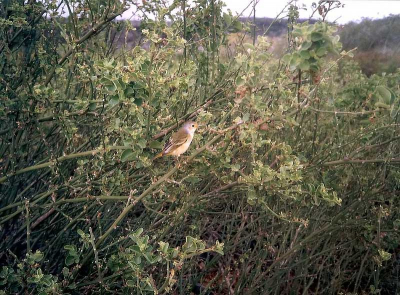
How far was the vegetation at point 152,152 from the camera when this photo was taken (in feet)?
5.56

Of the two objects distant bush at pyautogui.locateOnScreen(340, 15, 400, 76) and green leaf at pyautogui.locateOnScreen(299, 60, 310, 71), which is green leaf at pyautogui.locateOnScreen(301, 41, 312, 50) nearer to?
green leaf at pyautogui.locateOnScreen(299, 60, 310, 71)

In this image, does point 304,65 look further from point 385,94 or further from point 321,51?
point 385,94

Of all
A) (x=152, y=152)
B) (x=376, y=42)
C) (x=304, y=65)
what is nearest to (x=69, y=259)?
(x=152, y=152)

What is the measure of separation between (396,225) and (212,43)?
1713 millimetres

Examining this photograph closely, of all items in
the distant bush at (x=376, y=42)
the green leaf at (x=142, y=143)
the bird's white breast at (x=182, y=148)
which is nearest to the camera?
the green leaf at (x=142, y=143)

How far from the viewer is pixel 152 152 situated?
6.57 ft

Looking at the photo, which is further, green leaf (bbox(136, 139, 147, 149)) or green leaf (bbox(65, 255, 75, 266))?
green leaf (bbox(65, 255, 75, 266))

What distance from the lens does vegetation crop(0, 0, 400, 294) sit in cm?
169

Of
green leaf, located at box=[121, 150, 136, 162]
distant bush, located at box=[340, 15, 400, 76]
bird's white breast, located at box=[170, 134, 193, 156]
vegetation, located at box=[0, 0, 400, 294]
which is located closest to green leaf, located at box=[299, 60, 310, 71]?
vegetation, located at box=[0, 0, 400, 294]

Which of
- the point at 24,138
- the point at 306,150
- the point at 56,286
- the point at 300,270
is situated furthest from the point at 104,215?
the point at 306,150

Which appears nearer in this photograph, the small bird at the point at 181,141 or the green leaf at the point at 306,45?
the green leaf at the point at 306,45

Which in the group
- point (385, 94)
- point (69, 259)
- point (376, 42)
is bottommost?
Result: point (69, 259)

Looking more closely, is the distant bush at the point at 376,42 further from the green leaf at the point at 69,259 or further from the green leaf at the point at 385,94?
the green leaf at the point at 69,259

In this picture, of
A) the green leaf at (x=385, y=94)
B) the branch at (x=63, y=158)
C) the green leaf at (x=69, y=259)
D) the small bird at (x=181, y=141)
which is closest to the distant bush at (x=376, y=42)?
the green leaf at (x=385, y=94)
